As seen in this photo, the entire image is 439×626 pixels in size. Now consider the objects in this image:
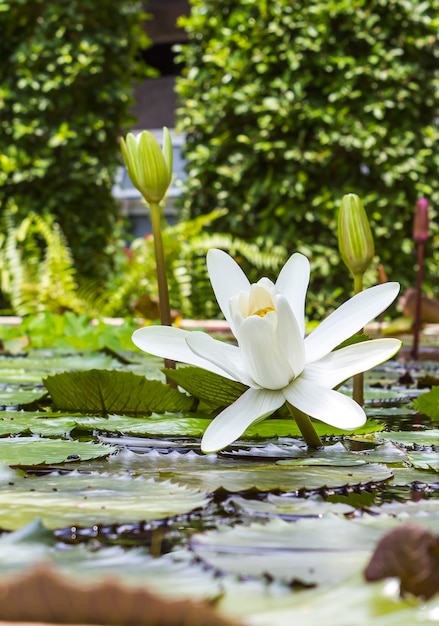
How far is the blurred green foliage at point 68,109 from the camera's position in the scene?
12.6 feet

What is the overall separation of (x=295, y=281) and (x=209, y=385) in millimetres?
100

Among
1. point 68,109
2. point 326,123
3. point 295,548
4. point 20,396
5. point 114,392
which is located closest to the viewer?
point 295,548

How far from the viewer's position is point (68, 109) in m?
4.02

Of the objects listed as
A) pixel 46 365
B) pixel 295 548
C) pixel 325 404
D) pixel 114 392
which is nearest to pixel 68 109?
pixel 46 365

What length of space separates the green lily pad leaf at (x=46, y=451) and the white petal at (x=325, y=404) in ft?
0.41

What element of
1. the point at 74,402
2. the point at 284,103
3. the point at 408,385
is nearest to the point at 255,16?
the point at 284,103

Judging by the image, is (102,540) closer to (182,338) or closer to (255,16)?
(182,338)

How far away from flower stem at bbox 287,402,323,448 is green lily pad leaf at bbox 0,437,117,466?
0.12 metres

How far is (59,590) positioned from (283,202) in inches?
137

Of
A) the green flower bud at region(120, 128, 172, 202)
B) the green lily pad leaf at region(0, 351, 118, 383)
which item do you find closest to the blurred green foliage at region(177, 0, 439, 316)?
the green lily pad leaf at region(0, 351, 118, 383)

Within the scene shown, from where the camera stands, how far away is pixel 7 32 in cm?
394

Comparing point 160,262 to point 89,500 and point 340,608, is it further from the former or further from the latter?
point 340,608

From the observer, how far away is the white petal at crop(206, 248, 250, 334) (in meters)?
0.55

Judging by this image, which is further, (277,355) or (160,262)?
(160,262)
